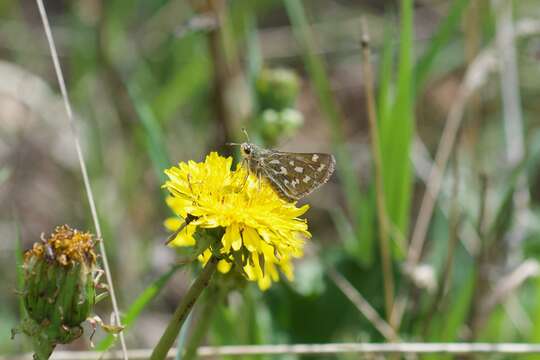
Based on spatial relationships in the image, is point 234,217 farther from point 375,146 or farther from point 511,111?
point 511,111

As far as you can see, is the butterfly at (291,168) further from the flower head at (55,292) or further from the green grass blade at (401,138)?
the green grass blade at (401,138)

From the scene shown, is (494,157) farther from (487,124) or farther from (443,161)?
(443,161)

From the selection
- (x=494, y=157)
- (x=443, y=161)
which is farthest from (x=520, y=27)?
(x=494, y=157)

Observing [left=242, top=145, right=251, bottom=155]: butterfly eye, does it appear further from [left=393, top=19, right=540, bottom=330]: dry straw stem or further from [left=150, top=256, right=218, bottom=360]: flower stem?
[left=393, top=19, right=540, bottom=330]: dry straw stem

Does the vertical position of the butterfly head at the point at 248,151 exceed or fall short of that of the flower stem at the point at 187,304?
it exceeds it

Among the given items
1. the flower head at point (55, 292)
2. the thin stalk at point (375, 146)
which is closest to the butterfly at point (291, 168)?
the thin stalk at point (375, 146)
